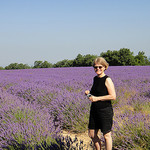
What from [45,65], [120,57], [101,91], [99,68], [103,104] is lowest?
[103,104]

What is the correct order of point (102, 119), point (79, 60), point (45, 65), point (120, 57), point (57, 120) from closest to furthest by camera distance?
1. point (102, 119)
2. point (57, 120)
3. point (79, 60)
4. point (120, 57)
5. point (45, 65)

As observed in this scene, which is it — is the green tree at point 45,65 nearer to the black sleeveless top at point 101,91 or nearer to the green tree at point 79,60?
the green tree at point 79,60

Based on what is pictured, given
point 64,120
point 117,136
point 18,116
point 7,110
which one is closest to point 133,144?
point 117,136

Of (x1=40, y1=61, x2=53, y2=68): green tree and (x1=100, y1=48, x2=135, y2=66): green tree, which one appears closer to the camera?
(x1=100, y1=48, x2=135, y2=66): green tree

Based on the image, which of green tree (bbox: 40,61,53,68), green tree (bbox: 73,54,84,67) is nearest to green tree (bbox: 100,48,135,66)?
green tree (bbox: 73,54,84,67)

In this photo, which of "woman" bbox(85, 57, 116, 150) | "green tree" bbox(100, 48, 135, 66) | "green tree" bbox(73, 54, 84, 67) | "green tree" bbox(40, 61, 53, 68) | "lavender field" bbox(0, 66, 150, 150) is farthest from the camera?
"green tree" bbox(40, 61, 53, 68)

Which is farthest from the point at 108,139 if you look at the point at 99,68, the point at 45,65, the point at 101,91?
the point at 45,65

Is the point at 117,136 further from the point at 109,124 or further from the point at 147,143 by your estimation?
the point at 109,124

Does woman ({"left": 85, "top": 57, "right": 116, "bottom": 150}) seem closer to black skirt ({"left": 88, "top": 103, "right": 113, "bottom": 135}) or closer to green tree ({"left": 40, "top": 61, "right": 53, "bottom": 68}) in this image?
black skirt ({"left": 88, "top": 103, "right": 113, "bottom": 135})

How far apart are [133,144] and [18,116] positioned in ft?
5.58

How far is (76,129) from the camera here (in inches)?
A: 129

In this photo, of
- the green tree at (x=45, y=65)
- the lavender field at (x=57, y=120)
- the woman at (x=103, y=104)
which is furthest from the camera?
the green tree at (x=45, y=65)

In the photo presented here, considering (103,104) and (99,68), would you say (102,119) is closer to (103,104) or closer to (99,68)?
(103,104)

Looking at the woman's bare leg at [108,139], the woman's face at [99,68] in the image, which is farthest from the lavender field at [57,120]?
the woman's face at [99,68]
